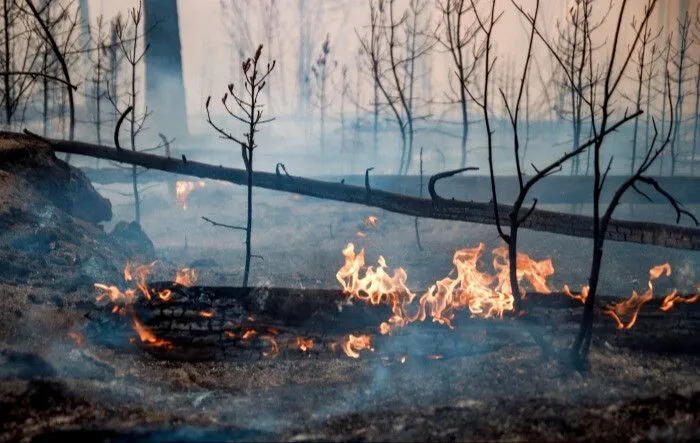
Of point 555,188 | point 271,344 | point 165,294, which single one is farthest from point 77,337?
point 555,188

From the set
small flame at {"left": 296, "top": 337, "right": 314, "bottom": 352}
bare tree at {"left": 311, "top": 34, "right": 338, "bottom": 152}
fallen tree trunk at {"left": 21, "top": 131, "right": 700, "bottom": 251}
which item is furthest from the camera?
bare tree at {"left": 311, "top": 34, "right": 338, "bottom": 152}

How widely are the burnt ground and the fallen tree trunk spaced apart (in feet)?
4.71

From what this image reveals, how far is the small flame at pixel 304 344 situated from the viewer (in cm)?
575

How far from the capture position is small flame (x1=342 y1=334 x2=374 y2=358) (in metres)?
5.68

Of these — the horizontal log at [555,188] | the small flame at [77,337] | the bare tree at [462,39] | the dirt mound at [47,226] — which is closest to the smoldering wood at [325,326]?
the small flame at [77,337]

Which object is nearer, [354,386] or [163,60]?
[354,386]

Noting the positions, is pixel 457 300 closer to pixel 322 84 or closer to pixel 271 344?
pixel 271 344

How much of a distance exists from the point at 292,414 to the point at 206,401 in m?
0.72

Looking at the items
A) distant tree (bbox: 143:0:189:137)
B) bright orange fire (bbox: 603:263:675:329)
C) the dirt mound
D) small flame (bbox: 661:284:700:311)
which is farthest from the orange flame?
distant tree (bbox: 143:0:189:137)

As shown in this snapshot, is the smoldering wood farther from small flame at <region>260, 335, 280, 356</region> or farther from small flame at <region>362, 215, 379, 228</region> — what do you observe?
small flame at <region>362, 215, 379, 228</region>

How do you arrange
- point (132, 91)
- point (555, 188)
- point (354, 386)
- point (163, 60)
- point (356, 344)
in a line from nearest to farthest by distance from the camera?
1. point (354, 386)
2. point (356, 344)
3. point (132, 91)
4. point (555, 188)
5. point (163, 60)

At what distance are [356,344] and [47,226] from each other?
4915mm

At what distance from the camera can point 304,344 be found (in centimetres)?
577

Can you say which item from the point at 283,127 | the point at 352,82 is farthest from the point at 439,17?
the point at 283,127
